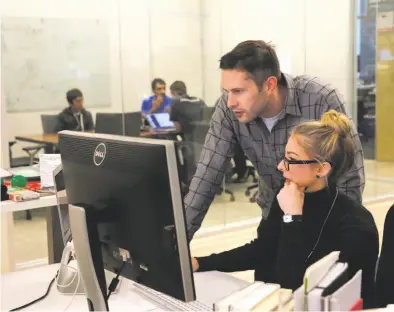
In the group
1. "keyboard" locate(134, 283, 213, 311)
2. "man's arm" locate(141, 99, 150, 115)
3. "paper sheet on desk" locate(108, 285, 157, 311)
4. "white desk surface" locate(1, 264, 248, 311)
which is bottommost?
"white desk surface" locate(1, 264, 248, 311)

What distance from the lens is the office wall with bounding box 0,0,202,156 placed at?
532 cm

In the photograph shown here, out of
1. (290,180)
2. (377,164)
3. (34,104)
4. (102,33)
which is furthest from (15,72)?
(377,164)

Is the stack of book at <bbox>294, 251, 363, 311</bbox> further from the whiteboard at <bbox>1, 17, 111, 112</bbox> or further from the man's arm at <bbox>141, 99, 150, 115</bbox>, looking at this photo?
the man's arm at <bbox>141, 99, 150, 115</bbox>

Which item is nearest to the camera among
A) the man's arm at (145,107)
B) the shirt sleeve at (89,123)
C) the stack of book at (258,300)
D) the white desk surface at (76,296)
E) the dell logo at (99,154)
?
the stack of book at (258,300)

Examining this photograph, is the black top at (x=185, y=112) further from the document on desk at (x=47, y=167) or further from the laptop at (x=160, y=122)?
the document on desk at (x=47, y=167)

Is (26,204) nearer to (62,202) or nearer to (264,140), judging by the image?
(62,202)

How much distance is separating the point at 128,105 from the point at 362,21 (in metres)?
3.07

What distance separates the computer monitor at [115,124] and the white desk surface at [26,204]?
3000 millimetres

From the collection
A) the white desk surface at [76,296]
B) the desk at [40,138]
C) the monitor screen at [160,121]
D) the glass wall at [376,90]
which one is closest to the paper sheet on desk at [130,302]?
the white desk surface at [76,296]

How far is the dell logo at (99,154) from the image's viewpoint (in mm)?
1384

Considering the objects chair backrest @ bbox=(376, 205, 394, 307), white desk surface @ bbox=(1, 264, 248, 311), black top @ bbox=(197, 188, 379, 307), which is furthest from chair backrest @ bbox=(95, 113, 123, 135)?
chair backrest @ bbox=(376, 205, 394, 307)

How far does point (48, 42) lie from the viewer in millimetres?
5223

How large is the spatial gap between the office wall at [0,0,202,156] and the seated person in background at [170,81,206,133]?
0.12 metres

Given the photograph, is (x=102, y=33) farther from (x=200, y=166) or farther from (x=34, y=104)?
(x=200, y=166)
